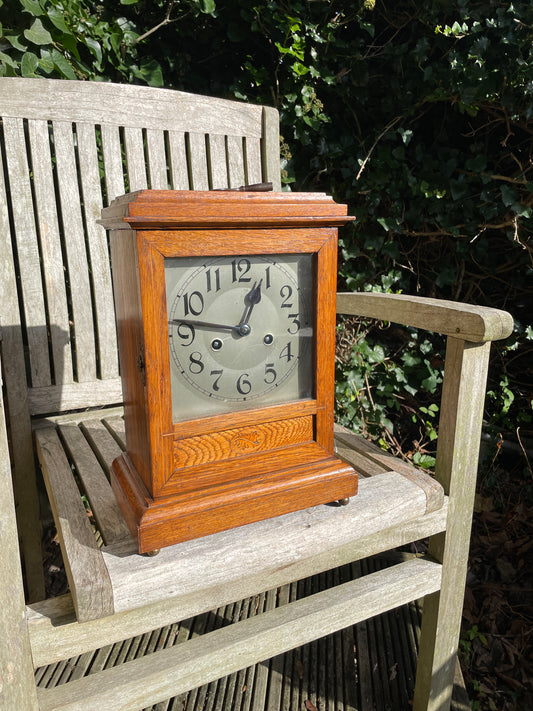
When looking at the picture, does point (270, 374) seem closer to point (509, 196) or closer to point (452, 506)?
point (452, 506)

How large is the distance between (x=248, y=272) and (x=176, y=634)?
127cm

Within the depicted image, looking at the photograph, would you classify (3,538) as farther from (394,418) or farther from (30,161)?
(394,418)

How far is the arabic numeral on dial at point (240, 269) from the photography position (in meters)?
0.89

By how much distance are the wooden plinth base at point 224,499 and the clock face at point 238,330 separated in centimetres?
14

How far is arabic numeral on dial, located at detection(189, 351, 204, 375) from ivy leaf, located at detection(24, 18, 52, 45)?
4.17ft

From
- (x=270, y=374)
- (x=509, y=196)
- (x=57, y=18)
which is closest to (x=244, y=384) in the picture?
(x=270, y=374)

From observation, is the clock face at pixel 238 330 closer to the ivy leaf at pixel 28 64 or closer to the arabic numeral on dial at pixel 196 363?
the arabic numeral on dial at pixel 196 363

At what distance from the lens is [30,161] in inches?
61.9

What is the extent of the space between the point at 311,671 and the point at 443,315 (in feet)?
3.56

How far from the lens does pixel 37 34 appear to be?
1.55 m

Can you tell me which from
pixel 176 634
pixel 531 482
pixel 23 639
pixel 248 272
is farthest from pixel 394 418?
pixel 23 639

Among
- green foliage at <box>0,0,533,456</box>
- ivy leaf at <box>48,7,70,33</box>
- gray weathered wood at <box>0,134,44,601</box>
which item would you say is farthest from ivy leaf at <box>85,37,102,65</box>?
gray weathered wood at <box>0,134,44,601</box>

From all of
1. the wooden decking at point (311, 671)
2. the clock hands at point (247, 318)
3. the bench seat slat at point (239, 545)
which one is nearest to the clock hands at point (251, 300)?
the clock hands at point (247, 318)

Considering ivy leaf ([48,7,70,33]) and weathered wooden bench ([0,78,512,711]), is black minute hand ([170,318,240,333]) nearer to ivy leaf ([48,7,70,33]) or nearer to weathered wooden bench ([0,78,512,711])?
weathered wooden bench ([0,78,512,711])
